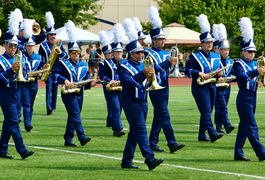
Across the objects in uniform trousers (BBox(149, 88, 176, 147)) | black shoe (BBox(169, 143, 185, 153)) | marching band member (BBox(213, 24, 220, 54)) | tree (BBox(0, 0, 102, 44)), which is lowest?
black shoe (BBox(169, 143, 185, 153))

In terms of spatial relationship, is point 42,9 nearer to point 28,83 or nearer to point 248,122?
point 28,83

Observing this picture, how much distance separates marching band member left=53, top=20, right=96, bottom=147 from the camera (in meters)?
8.98

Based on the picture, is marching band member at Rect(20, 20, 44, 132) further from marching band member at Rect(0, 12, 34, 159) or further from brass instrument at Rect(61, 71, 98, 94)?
marching band member at Rect(0, 12, 34, 159)

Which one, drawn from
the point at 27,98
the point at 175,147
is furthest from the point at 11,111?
the point at 27,98

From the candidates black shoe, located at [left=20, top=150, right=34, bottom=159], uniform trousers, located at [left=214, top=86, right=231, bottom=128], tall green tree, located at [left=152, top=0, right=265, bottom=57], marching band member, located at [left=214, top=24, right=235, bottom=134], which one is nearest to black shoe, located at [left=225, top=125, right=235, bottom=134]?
marching band member, located at [left=214, top=24, right=235, bottom=134]

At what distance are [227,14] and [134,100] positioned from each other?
30.3 m

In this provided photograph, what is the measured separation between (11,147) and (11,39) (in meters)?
2.15

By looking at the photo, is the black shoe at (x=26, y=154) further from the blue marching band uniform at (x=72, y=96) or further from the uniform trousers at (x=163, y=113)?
the uniform trousers at (x=163, y=113)

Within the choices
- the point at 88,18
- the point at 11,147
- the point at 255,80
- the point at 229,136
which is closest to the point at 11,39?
the point at 11,147

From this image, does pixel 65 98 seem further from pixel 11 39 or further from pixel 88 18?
pixel 88 18

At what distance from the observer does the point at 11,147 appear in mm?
9109

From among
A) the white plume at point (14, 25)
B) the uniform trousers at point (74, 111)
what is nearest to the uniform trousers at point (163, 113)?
the uniform trousers at point (74, 111)

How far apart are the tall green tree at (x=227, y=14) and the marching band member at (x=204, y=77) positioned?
26849 millimetres

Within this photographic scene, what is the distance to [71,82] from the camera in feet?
30.1
